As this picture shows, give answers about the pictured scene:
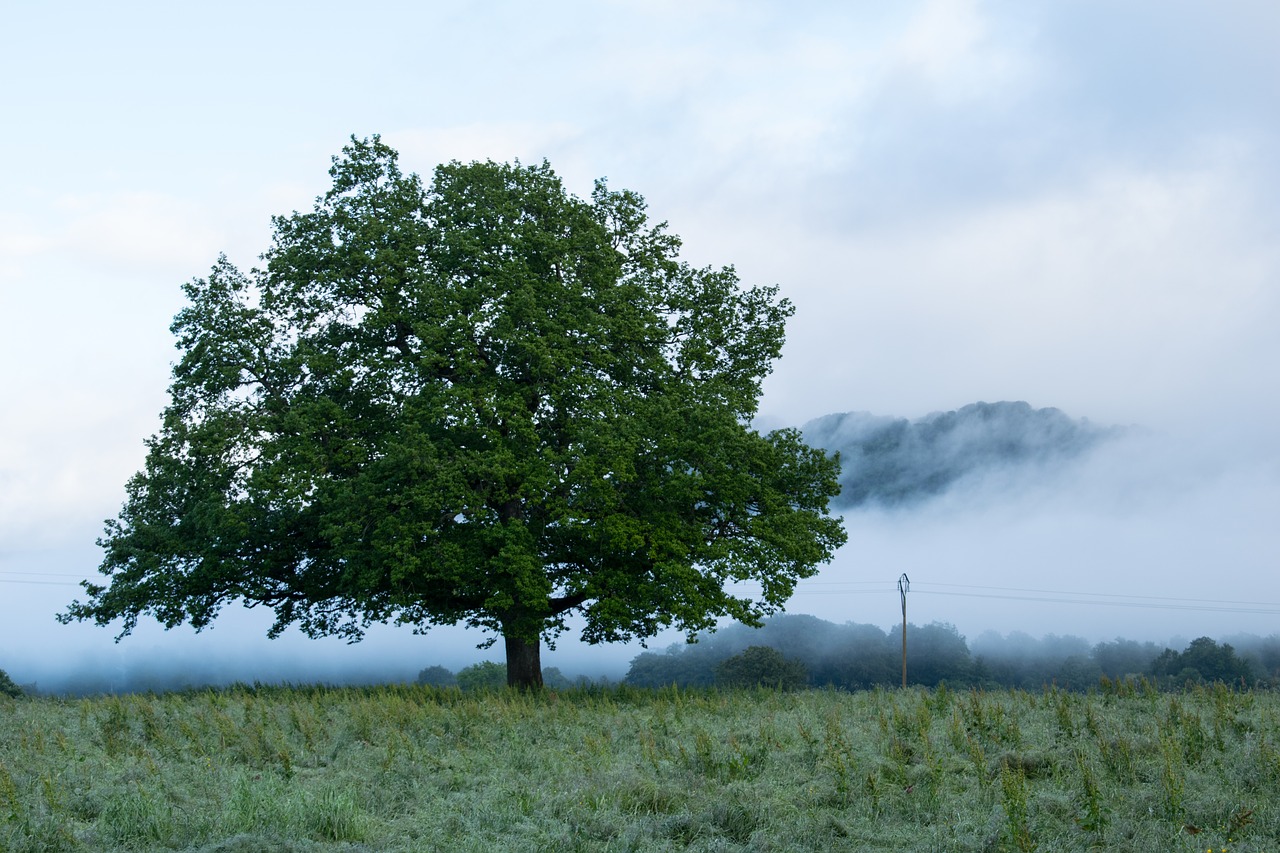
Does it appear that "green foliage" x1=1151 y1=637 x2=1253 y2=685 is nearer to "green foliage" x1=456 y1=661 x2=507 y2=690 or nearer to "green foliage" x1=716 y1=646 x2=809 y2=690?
"green foliage" x1=716 y1=646 x2=809 y2=690

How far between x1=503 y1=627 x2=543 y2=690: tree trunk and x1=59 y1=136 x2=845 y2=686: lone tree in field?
59 mm

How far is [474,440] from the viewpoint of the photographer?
2623cm

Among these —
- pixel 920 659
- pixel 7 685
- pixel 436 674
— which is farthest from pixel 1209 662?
pixel 7 685

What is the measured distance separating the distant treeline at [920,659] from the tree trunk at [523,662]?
19.8 metres

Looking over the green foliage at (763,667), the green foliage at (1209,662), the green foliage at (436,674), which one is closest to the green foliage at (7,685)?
the green foliage at (763,667)

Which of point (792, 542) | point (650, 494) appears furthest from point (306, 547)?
point (792, 542)

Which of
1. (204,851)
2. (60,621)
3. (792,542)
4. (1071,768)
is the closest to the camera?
(204,851)

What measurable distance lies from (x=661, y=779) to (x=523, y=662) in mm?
15100

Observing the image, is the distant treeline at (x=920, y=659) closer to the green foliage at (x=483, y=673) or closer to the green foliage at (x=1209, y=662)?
the green foliage at (x=1209, y=662)

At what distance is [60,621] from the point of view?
27219 millimetres

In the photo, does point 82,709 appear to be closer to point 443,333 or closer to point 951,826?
point 443,333

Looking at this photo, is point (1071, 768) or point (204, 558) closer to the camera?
point (1071, 768)

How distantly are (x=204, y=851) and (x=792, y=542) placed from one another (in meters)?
17.1

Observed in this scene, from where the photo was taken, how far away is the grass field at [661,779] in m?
10.2
